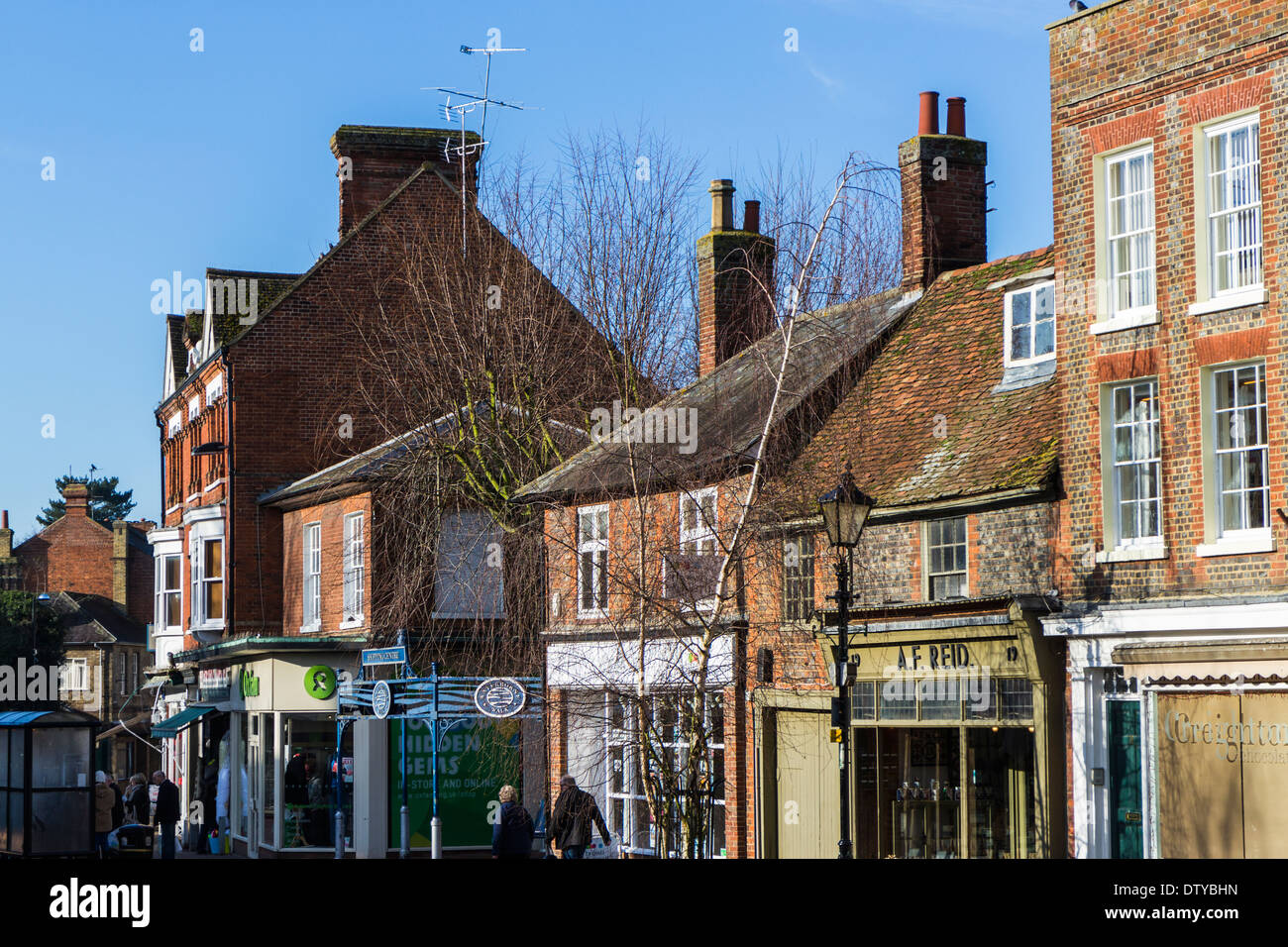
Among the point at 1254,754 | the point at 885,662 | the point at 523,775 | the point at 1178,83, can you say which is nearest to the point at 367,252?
the point at 523,775

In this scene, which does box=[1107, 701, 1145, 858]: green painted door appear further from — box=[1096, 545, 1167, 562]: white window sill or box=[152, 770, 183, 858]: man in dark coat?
box=[152, 770, 183, 858]: man in dark coat

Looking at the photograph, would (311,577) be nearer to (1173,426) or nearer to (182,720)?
(182,720)

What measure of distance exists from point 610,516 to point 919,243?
6.69 meters

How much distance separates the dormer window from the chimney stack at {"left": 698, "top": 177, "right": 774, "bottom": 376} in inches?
271

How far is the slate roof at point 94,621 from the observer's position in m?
68.2

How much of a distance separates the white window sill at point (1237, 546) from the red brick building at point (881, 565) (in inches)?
78.4

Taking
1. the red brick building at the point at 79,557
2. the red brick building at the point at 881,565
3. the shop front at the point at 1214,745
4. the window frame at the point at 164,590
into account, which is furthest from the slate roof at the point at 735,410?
the red brick building at the point at 79,557

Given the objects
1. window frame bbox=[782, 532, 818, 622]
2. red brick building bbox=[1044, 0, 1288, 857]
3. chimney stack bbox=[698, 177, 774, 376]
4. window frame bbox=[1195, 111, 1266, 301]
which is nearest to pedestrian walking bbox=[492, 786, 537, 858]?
window frame bbox=[782, 532, 818, 622]

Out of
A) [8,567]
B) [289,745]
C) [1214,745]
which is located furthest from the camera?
[8,567]

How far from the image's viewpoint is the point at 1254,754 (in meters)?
15.6

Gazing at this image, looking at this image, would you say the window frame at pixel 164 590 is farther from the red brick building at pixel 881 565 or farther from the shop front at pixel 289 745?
the red brick building at pixel 881 565

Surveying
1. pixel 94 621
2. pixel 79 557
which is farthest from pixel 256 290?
pixel 79 557

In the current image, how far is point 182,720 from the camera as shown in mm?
35938

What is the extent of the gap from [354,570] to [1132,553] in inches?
687
